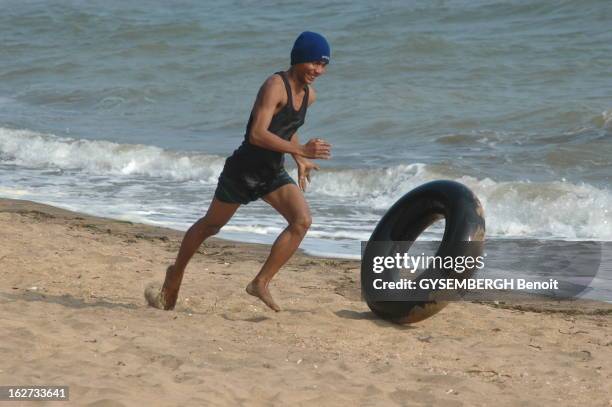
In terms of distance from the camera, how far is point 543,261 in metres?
9.53

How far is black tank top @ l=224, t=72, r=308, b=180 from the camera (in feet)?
21.5

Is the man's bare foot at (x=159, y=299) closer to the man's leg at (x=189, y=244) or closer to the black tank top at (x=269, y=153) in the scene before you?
the man's leg at (x=189, y=244)

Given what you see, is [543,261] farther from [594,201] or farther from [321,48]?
[321,48]

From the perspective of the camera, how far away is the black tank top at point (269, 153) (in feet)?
21.5

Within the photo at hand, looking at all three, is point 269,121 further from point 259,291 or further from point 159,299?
point 159,299

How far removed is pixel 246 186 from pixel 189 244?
22.1 inches

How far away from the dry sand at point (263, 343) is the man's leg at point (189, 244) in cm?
10

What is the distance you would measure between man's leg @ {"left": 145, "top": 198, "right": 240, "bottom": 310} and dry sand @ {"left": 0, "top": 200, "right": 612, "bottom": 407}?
0.10m

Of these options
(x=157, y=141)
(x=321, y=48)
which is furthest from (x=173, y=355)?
(x=157, y=141)

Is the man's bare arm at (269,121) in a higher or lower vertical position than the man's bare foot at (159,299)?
higher

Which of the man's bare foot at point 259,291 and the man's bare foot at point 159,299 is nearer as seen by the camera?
the man's bare foot at point 259,291

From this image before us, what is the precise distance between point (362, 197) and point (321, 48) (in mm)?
6540

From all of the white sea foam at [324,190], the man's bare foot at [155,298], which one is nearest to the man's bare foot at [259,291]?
the man's bare foot at [155,298]

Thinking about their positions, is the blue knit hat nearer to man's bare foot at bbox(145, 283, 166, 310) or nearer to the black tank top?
the black tank top
